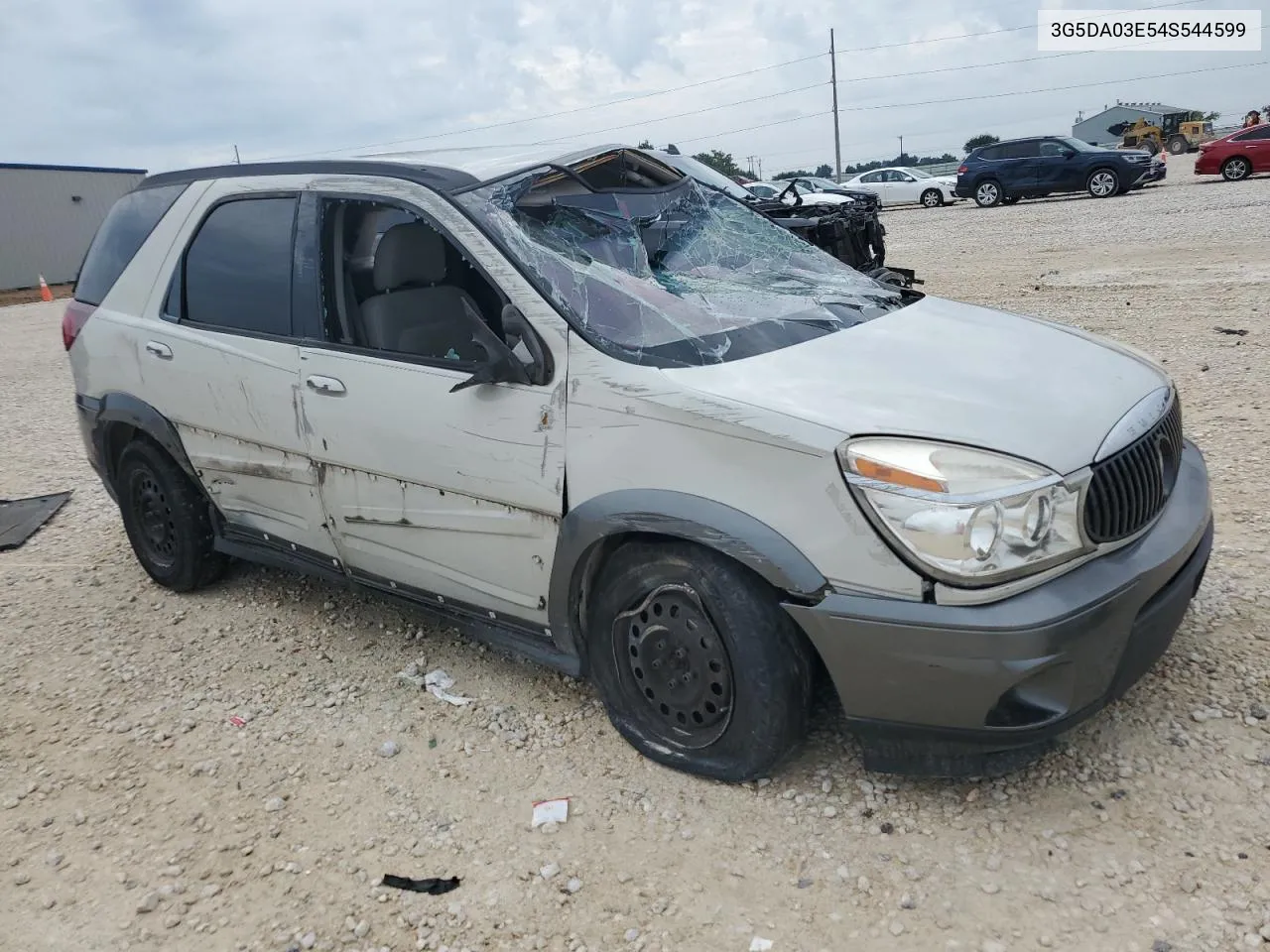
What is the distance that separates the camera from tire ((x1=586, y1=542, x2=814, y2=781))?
8.29 feet

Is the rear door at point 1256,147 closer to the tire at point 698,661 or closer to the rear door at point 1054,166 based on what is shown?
the rear door at point 1054,166

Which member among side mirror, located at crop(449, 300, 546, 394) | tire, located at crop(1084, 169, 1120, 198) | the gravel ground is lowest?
the gravel ground

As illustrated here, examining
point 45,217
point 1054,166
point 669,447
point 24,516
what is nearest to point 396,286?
point 669,447

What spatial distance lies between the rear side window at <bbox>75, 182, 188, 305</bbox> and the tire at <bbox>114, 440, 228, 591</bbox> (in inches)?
29.6

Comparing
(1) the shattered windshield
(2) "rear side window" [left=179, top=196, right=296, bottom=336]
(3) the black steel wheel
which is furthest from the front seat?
(3) the black steel wheel

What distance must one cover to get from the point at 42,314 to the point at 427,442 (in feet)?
73.5

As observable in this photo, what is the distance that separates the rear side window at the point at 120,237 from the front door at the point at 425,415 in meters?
1.20

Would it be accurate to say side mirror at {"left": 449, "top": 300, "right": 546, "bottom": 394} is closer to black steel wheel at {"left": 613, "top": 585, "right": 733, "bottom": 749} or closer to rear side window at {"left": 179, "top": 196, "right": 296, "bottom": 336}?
black steel wheel at {"left": 613, "top": 585, "right": 733, "bottom": 749}

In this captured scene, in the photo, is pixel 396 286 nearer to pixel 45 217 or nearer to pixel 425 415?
pixel 425 415

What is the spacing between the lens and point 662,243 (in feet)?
11.3

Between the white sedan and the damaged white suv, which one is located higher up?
the white sedan

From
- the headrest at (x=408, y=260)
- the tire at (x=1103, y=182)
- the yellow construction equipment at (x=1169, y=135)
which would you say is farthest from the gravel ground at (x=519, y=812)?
the yellow construction equipment at (x=1169, y=135)

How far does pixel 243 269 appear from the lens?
3.70 metres

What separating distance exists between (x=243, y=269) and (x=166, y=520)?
1.33 metres
